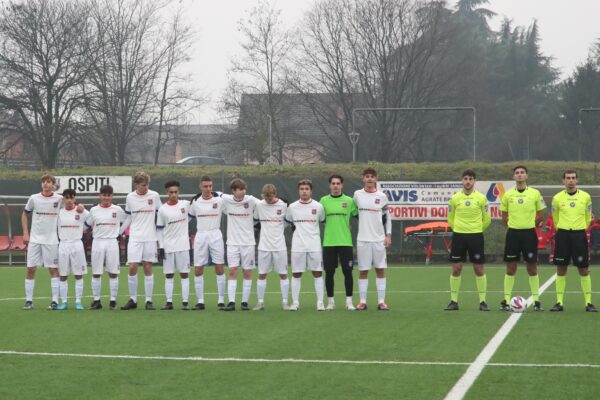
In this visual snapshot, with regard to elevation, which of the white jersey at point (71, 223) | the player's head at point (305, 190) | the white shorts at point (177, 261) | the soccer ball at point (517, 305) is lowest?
the soccer ball at point (517, 305)

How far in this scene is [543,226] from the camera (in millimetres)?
28766

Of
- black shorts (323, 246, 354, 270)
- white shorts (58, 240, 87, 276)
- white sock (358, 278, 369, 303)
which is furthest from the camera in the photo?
white shorts (58, 240, 87, 276)

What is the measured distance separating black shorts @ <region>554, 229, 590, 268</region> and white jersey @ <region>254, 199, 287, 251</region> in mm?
4037

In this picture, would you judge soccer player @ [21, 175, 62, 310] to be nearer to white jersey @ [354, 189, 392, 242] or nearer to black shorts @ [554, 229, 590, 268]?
white jersey @ [354, 189, 392, 242]

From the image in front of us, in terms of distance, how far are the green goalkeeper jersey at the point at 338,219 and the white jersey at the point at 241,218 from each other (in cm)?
114

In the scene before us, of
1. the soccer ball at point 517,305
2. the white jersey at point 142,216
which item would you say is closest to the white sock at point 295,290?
the white jersey at point 142,216

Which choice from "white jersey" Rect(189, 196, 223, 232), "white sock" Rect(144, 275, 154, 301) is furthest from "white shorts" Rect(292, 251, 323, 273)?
"white sock" Rect(144, 275, 154, 301)

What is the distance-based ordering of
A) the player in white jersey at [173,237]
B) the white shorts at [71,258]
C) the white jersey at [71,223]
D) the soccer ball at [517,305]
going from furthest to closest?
the white jersey at [71,223] < the white shorts at [71,258] < the player in white jersey at [173,237] < the soccer ball at [517,305]

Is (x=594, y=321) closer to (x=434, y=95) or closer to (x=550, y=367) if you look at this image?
(x=550, y=367)

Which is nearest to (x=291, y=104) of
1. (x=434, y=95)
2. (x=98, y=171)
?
(x=434, y=95)

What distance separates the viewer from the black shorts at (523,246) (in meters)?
14.5

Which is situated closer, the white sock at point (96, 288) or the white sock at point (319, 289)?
the white sock at point (319, 289)

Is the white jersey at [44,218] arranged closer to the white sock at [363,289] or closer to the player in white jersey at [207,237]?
the player in white jersey at [207,237]

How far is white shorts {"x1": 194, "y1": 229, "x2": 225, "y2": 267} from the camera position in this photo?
15094 mm
